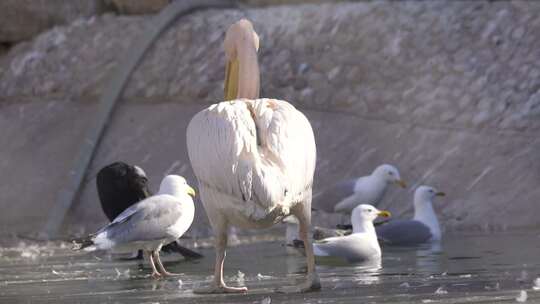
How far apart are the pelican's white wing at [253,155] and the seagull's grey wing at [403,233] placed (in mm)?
5239

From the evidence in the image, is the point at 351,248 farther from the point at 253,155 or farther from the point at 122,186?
the point at 253,155

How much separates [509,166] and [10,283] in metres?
8.79

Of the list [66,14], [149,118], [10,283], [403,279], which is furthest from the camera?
[66,14]

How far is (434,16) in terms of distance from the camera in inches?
827

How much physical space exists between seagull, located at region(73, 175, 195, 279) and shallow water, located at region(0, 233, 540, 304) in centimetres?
26

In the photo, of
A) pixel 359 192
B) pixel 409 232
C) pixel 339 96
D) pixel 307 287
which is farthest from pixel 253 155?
pixel 339 96

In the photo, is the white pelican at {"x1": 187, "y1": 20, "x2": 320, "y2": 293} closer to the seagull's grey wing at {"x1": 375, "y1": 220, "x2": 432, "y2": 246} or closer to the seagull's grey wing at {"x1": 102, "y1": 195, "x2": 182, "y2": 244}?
the seagull's grey wing at {"x1": 102, "y1": 195, "x2": 182, "y2": 244}

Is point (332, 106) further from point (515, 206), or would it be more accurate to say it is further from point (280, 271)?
point (280, 271)

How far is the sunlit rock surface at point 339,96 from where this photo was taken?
1809 centimetres

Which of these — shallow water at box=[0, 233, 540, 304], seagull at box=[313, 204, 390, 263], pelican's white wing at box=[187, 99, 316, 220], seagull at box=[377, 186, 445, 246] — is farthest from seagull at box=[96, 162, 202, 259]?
pelican's white wing at box=[187, 99, 316, 220]

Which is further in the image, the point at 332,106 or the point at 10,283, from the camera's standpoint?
the point at 332,106

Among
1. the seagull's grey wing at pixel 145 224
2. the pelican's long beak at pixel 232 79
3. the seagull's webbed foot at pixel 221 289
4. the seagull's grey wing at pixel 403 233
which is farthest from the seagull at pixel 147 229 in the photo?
the seagull's grey wing at pixel 403 233

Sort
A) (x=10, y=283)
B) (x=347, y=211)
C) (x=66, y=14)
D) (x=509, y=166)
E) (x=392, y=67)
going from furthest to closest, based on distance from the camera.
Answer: (x=66, y=14) < (x=392, y=67) < (x=509, y=166) < (x=347, y=211) < (x=10, y=283)

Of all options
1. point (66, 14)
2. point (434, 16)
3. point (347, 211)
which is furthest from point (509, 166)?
point (66, 14)
